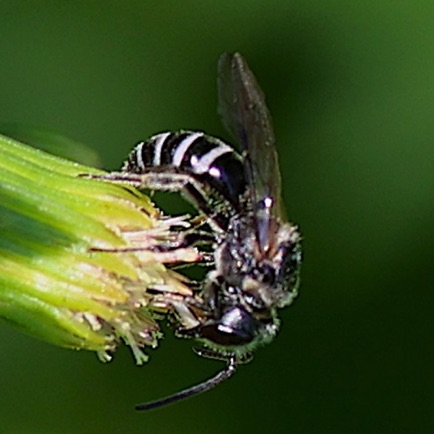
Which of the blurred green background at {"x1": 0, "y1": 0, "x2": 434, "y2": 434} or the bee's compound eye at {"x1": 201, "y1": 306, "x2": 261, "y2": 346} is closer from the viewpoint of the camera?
the bee's compound eye at {"x1": 201, "y1": 306, "x2": 261, "y2": 346}


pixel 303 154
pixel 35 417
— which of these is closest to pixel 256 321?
pixel 35 417

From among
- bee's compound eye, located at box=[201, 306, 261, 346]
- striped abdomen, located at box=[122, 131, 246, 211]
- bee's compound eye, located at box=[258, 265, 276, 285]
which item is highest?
striped abdomen, located at box=[122, 131, 246, 211]

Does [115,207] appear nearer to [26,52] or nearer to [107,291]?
[107,291]

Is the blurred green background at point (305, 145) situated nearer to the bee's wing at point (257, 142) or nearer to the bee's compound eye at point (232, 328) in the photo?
the bee's compound eye at point (232, 328)

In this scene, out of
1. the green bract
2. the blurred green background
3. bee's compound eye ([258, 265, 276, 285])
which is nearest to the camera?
the green bract

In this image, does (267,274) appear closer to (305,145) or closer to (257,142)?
(257,142)

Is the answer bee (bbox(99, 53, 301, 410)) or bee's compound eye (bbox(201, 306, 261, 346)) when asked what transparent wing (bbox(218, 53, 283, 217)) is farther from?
bee's compound eye (bbox(201, 306, 261, 346))

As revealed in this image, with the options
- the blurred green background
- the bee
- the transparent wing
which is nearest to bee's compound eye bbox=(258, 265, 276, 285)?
the bee
